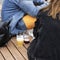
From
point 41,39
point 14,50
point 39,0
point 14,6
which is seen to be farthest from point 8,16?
point 41,39

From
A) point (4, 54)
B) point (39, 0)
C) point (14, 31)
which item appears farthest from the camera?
point (39, 0)

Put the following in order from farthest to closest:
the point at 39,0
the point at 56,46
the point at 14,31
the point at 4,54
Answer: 1. the point at 39,0
2. the point at 14,31
3. the point at 4,54
4. the point at 56,46

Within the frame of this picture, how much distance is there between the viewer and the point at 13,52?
3369 mm

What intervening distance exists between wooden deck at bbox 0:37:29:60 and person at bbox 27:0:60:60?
130 cm

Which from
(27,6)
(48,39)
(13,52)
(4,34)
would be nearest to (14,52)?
(13,52)

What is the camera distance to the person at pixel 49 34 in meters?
1.78

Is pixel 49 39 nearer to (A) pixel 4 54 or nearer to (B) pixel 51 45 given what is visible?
(B) pixel 51 45

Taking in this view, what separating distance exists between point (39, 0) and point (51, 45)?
8.61ft

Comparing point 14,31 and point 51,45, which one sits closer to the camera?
point 51,45

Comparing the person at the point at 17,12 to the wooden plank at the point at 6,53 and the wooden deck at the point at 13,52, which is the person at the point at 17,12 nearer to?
the wooden deck at the point at 13,52

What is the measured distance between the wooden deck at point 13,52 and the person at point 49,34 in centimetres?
130

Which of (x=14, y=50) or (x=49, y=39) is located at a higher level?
(x=49, y=39)

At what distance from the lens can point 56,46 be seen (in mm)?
1812

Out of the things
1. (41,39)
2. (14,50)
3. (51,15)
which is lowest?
(14,50)
